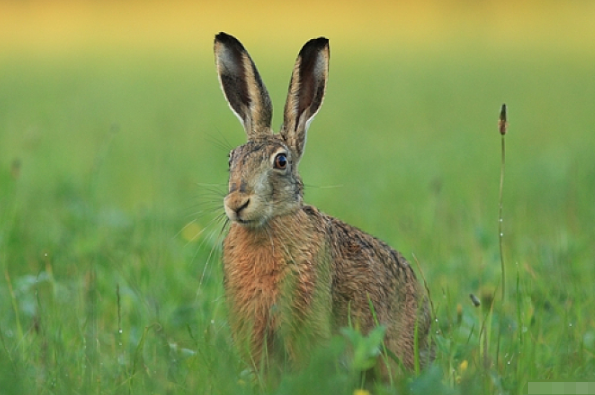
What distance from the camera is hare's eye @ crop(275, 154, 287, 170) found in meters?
4.45

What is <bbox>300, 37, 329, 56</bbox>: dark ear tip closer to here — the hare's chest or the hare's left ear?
the hare's left ear

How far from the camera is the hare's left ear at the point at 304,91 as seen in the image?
4.77 metres

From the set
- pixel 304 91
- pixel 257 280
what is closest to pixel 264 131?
pixel 304 91

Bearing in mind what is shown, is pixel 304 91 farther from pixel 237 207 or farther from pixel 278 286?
pixel 278 286

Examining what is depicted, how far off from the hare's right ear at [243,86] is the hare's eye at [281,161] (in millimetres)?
318

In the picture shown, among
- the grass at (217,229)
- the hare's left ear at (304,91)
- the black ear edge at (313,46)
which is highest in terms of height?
the black ear edge at (313,46)

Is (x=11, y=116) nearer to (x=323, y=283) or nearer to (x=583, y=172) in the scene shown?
(x=583, y=172)

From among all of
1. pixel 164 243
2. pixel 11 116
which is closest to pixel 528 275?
pixel 164 243

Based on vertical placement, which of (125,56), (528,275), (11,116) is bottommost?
(528,275)

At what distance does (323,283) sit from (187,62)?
62.4ft

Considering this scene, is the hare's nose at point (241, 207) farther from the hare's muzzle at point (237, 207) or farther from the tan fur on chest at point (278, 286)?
the tan fur on chest at point (278, 286)

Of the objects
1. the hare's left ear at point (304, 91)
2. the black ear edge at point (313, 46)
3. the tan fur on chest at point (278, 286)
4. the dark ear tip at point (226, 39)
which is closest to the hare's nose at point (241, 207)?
the tan fur on chest at point (278, 286)

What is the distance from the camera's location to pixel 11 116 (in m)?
13.9

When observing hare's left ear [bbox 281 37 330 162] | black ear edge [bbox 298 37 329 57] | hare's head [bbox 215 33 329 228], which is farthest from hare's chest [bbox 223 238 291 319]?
black ear edge [bbox 298 37 329 57]
